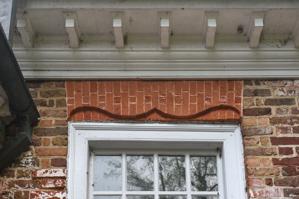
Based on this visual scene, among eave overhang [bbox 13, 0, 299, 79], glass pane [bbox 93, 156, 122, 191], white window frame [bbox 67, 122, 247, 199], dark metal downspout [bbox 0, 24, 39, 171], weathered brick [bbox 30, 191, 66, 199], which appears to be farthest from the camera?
eave overhang [bbox 13, 0, 299, 79]

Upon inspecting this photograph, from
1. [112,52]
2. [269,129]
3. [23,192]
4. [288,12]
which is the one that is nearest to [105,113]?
[112,52]

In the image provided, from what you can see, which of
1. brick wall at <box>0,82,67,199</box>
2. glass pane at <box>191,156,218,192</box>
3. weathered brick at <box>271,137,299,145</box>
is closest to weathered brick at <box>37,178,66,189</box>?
brick wall at <box>0,82,67,199</box>

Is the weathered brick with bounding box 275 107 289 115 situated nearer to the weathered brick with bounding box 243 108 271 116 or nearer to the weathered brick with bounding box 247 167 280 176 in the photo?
the weathered brick with bounding box 243 108 271 116

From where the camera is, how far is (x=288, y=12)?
4.71 meters

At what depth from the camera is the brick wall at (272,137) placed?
452 centimetres

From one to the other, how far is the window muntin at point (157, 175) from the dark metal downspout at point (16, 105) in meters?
0.56

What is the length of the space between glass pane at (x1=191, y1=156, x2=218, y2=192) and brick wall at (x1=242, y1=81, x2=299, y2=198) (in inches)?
12.2

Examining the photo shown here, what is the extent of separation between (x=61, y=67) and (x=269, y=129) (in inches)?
67.2

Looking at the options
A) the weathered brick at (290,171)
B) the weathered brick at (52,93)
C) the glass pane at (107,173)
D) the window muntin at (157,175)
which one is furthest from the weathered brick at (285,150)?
the weathered brick at (52,93)

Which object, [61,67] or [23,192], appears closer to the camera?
[23,192]

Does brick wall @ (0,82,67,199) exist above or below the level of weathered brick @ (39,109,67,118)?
below

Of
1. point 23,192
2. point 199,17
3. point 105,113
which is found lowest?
point 23,192

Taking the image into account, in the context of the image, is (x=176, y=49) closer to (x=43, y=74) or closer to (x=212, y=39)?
(x=212, y=39)

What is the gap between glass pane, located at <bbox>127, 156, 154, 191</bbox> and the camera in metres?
4.71
